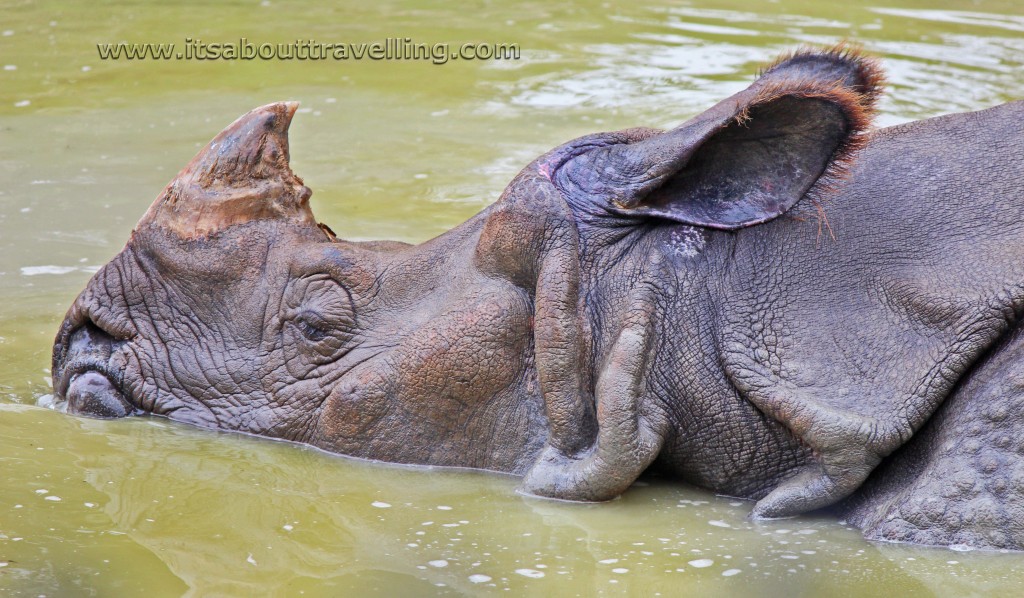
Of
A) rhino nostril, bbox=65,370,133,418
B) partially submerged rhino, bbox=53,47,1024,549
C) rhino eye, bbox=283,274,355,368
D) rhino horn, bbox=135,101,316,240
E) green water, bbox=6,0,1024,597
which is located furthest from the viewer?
rhino nostril, bbox=65,370,133,418

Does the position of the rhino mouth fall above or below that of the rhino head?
below

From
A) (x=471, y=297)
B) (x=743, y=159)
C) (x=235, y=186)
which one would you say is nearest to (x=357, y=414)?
(x=471, y=297)

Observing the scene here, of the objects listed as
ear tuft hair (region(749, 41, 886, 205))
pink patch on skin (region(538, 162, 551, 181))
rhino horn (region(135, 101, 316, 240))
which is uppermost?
ear tuft hair (region(749, 41, 886, 205))

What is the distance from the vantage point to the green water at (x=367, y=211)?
369 centimetres

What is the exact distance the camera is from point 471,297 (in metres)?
4.34

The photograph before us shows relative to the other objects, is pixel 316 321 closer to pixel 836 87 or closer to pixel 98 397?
pixel 98 397

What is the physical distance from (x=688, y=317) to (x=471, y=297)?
662 millimetres

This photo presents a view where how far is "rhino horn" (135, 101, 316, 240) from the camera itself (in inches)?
183

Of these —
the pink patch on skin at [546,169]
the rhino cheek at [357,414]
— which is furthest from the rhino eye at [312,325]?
the pink patch on skin at [546,169]

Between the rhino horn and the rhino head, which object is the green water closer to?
the rhino head

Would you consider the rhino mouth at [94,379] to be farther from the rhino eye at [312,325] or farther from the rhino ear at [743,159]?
the rhino ear at [743,159]

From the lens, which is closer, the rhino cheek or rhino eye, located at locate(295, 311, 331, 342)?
the rhino cheek

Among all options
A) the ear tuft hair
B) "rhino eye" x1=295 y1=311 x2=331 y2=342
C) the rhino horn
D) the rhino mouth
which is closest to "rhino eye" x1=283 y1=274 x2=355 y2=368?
"rhino eye" x1=295 y1=311 x2=331 y2=342

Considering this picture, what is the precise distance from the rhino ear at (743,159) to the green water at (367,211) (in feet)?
2.89
